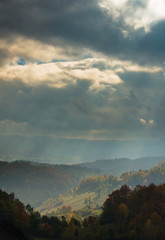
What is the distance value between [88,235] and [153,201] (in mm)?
59648

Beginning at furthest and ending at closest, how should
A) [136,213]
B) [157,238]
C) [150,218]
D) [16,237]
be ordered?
[136,213] → [150,218] → [157,238] → [16,237]

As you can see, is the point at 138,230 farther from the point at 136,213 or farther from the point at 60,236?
the point at 60,236

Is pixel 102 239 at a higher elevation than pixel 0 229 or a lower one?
lower

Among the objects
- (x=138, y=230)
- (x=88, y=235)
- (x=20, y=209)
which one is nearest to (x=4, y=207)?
(x=20, y=209)

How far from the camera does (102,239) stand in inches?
6152

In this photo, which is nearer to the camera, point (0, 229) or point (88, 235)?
point (0, 229)

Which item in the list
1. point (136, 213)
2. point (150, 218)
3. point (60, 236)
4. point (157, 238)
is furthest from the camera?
point (136, 213)

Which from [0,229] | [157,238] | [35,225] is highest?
[0,229]

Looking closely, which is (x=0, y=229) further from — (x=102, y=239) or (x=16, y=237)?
(x=102, y=239)

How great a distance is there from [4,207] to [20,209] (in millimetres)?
11054

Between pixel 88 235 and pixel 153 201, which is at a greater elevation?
pixel 153 201

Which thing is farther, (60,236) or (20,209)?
(20,209)

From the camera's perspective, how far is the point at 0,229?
10062 cm

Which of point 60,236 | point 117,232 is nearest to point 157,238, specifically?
point 117,232
